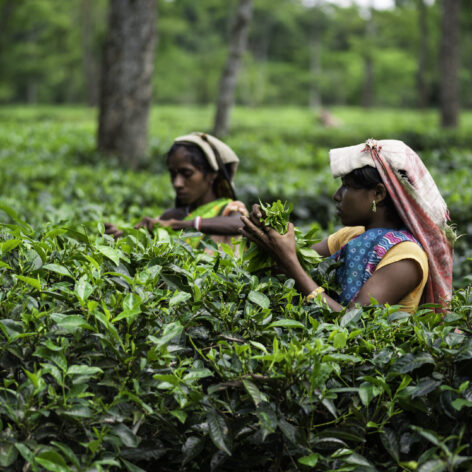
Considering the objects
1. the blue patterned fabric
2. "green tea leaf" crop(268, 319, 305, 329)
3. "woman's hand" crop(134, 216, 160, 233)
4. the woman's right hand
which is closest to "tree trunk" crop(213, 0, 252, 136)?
"woman's hand" crop(134, 216, 160, 233)

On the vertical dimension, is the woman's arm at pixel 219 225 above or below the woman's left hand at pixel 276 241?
below

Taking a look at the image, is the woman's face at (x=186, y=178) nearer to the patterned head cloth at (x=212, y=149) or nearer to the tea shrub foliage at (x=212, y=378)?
the patterned head cloth at (x=212, y=149)

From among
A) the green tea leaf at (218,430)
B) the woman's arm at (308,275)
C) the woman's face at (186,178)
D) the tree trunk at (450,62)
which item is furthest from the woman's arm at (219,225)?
the tree trunk at (450,62)

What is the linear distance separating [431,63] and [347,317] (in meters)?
36.4

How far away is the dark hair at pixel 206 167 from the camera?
3787 mm

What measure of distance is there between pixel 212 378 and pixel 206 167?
213 centimetres

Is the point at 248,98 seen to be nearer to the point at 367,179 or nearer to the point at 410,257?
the point at 367,179

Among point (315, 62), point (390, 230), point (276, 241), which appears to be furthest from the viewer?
point (315, 62)

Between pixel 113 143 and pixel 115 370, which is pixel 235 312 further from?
pixel 113 143

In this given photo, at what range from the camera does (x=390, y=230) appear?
8.14ft

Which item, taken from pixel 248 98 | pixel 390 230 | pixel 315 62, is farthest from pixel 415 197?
pixel 315 62

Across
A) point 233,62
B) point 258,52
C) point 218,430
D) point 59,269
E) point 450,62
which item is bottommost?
point 218,430

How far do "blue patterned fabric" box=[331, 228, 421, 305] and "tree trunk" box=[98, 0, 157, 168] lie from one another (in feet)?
19.0

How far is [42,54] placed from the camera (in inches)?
1463
